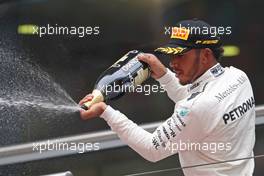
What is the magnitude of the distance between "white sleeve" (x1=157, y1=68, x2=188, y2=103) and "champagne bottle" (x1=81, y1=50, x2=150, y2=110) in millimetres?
162

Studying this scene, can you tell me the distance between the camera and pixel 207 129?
1.86 meters

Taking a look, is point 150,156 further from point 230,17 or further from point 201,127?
point 230,17

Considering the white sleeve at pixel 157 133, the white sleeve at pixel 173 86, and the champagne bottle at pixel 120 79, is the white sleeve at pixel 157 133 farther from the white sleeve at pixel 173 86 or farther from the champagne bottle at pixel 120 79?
the white sleeve at pixel 173 86

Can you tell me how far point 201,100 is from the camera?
183cm

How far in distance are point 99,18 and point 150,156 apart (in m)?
0.91

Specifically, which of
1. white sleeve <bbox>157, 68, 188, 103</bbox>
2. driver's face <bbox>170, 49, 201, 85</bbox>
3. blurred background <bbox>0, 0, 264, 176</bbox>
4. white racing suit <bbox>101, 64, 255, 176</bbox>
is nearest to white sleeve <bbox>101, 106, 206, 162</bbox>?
white racing suit <bbox>101, 64, 255, 176</bbox>

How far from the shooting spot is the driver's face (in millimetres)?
1952

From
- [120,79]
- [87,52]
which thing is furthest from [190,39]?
[87,52]

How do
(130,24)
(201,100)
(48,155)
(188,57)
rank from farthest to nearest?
1. (130,24)
2. (48,155)
3. (188,57)
4. (201,100)

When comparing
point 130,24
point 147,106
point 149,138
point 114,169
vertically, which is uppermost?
point 130,24

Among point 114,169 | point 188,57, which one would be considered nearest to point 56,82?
point 114,169

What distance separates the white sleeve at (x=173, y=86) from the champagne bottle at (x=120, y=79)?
0.16 metres

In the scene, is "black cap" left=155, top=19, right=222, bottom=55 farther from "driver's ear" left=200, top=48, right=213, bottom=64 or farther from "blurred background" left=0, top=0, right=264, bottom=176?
"blurred background" left=0, top=0, right=264, bottom=176

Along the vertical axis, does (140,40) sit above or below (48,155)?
above
